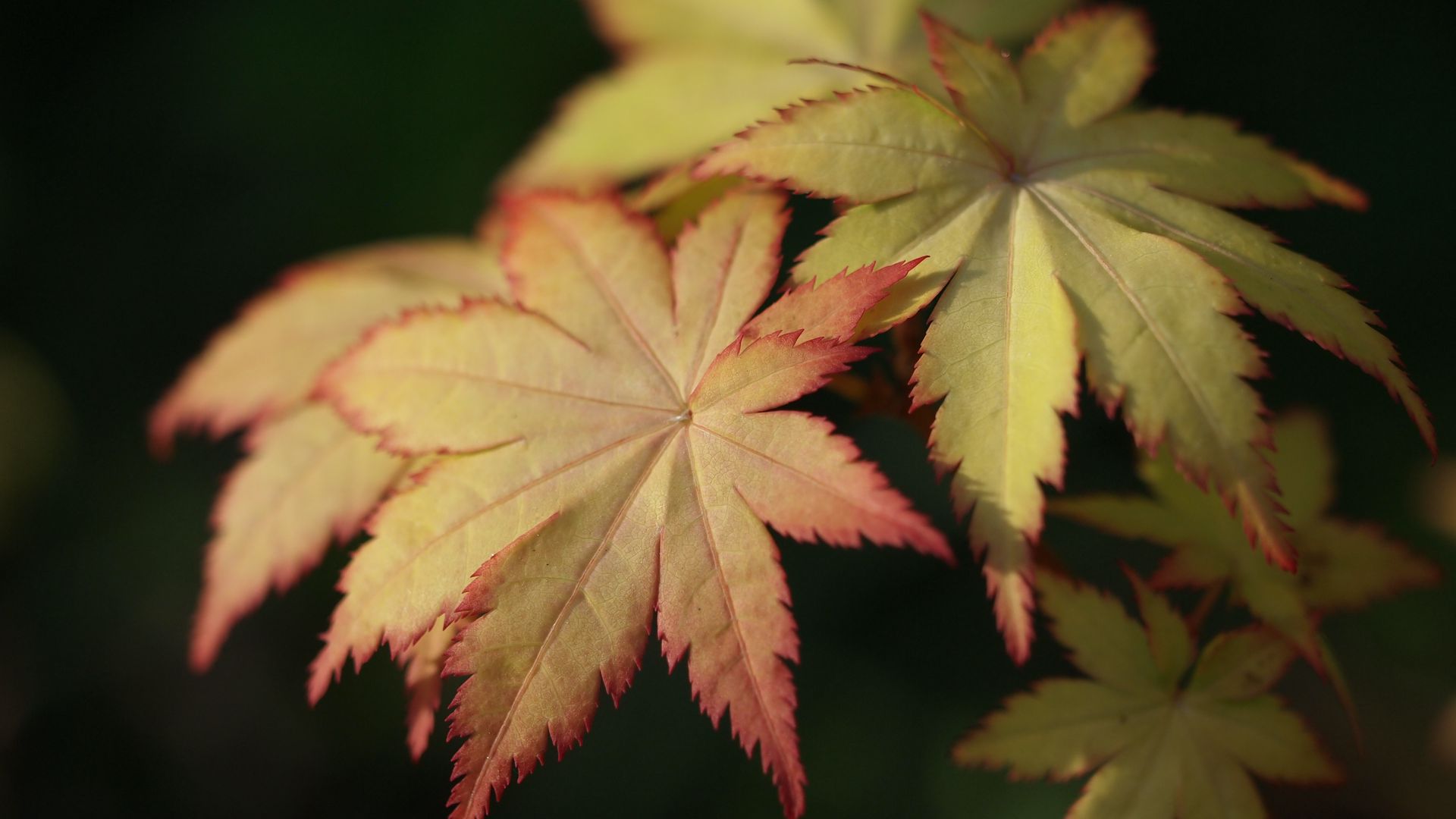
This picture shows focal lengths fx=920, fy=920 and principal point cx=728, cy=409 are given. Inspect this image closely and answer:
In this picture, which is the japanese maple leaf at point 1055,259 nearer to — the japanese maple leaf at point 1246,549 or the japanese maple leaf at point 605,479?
the japanese maple leaf at point 605,479

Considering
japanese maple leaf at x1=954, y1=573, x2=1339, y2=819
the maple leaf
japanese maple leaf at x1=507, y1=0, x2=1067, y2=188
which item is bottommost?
japanese maple leaf at x1=954, y1=573, x2=1339, y2=819

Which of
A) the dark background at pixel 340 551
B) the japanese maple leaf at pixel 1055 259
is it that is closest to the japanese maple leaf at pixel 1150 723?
the japanese maple leaf at pixel 1055 259

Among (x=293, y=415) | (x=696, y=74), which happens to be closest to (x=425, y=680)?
(x=293, y=415)

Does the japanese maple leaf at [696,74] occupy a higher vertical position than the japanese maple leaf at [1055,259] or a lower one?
higher

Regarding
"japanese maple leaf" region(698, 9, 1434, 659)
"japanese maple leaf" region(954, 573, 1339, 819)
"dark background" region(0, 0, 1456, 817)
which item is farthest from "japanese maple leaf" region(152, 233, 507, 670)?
Answer: "dark background" region(0, 0, 1456, 817)

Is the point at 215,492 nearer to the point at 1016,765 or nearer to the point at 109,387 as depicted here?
the point at 109,387

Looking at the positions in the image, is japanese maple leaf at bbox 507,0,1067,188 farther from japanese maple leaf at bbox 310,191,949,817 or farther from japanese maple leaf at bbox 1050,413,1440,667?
japanese maple leaf at bbox 1050,413,1440,667

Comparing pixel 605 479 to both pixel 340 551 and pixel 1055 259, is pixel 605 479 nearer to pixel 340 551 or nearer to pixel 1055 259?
pixel 1055 259
